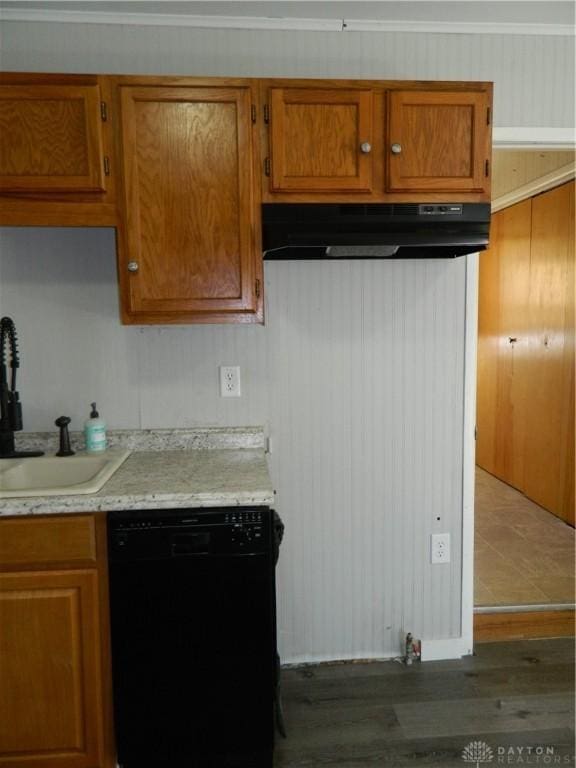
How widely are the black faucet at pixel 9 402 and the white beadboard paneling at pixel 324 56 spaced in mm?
1018

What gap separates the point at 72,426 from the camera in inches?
83.2

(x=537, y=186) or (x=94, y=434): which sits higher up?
(x=537, y=186)

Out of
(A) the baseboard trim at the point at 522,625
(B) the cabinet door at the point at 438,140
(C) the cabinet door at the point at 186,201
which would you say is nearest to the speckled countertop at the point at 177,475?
(C) the cabinet door at the point at 186,201

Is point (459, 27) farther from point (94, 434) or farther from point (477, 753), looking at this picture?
point (477, 753)

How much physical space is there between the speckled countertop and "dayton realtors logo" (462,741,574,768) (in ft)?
3.75

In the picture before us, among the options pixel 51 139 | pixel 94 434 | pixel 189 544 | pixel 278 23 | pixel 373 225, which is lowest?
pixel 189 544

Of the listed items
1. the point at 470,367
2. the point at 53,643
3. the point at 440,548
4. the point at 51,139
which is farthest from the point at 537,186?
the point at 53,643

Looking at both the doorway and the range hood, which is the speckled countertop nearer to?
the range hood

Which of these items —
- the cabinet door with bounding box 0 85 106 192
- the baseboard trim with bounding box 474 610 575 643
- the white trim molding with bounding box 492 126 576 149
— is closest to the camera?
the cabinet door with bounding box 0 85 106 192

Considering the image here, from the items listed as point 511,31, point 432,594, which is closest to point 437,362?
point 432,594

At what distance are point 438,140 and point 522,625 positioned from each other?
2147mm

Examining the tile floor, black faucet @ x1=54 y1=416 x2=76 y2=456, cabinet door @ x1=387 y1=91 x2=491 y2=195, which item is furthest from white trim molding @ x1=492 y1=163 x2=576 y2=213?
black faucet @ x1=54 y1=416 x2=76 y2=456

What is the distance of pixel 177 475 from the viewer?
5.80ft

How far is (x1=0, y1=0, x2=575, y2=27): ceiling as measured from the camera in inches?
75.5
